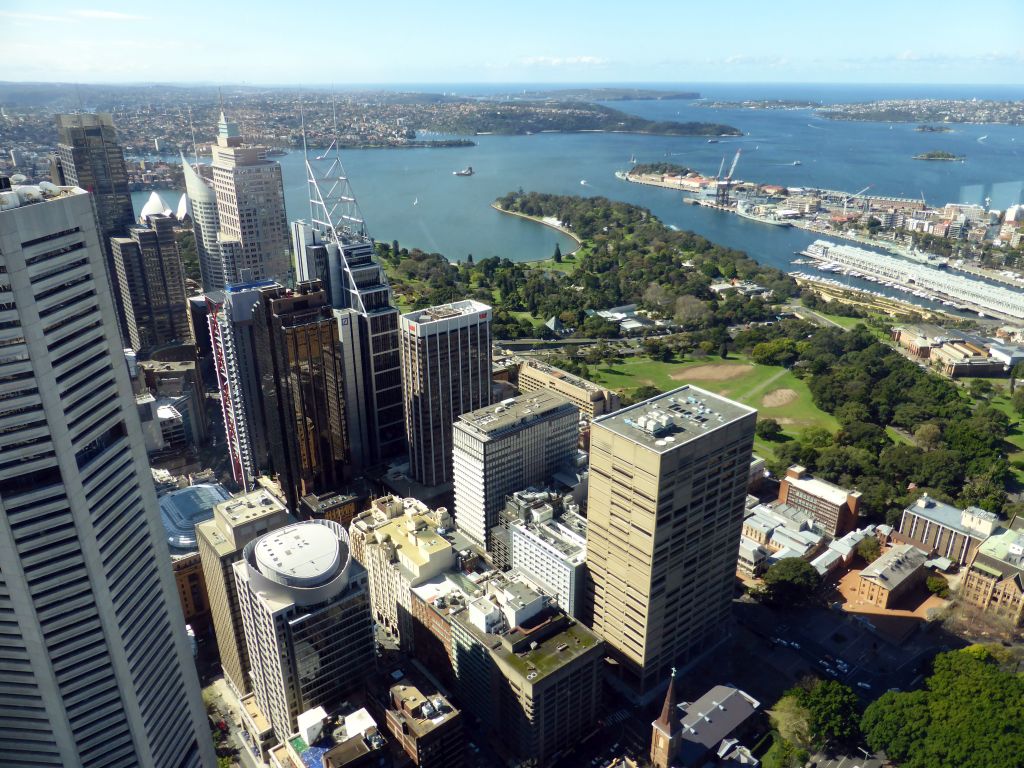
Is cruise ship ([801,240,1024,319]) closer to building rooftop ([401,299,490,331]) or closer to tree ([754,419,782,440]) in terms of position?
tree ([754,419,782,440])

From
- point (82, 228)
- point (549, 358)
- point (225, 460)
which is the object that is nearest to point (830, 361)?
point (549, 358)

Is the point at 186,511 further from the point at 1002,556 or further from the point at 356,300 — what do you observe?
the point at 1002,556

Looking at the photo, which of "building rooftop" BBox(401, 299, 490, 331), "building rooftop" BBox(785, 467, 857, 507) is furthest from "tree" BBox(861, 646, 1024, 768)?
"building rooftop" BBox(401, 299, 490, 331)

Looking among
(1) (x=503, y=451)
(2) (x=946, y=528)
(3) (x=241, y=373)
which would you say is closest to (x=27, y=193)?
(1) (x=503, y=451)

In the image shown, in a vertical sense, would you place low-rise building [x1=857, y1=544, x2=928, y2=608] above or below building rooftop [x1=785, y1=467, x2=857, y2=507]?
below

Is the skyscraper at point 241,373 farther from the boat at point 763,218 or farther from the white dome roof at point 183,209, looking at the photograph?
the boat at point 763,218

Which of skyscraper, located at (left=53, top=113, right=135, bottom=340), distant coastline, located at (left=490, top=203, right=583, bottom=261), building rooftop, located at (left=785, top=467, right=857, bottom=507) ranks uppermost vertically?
skyscraper, located at (left=53, top=113, right=135, bottom=340)

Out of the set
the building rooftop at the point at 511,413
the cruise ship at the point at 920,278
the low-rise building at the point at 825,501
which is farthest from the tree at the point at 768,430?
the cruise ship at the point at 920,278
